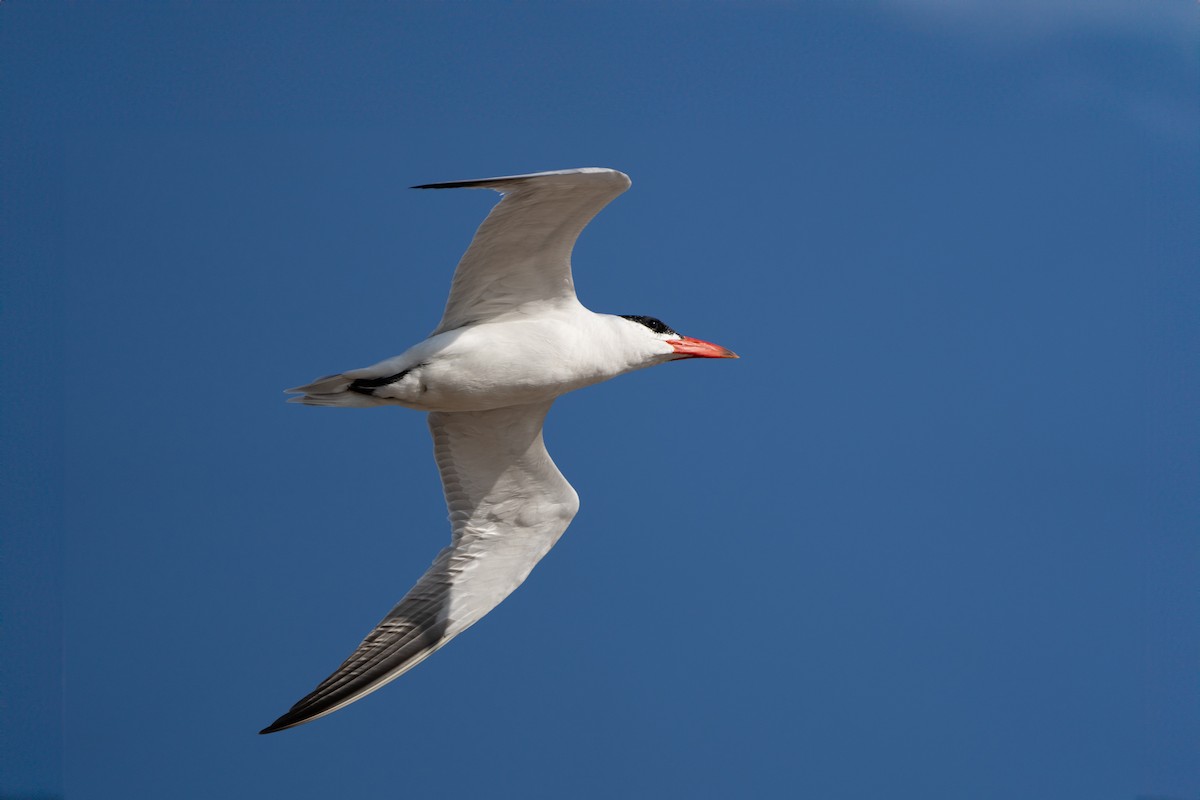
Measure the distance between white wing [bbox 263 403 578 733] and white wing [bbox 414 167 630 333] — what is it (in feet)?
2.86

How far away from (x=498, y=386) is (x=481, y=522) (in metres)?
1.37

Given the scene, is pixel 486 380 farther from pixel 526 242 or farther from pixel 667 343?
pixel 667 343

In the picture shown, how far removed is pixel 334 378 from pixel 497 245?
3.73 feet

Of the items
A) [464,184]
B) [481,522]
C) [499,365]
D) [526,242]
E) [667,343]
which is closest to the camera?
[464,184]

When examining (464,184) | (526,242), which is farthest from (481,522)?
(464,184)

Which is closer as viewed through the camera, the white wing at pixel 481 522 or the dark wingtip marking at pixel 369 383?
the dark wingtip marking at pixel 369 383

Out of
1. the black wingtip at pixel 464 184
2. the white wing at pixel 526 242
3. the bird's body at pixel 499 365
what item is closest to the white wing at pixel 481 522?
the bird's body at pixel 499 365

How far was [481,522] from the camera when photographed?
326 inches

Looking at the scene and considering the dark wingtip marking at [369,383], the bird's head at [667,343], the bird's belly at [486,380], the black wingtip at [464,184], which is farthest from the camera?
the bird's head at [667,343]

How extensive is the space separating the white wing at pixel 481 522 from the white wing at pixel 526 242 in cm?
87

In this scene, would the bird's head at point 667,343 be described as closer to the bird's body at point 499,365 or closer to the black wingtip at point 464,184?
the bird's body at point 499,365

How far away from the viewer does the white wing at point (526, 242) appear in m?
6.54

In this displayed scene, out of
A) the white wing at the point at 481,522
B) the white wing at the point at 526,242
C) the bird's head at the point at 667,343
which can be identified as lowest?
the white wing at the point at 481,522

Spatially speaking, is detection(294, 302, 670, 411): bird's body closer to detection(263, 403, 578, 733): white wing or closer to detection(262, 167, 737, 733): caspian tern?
detection(262, 167, 737, 733): caspian tern
